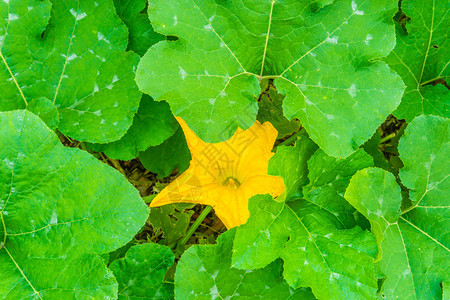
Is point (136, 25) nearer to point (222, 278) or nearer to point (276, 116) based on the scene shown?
point (276, 116)

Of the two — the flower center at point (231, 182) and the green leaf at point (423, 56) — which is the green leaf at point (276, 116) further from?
the green leaf at point (423, 56)

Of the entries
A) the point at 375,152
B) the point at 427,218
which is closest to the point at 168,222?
the point at 375,152

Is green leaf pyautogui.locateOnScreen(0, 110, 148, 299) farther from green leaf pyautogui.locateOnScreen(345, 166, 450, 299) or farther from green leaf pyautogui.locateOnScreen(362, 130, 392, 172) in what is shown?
green leaf pyautogui.locateOnScreen(362, 130, 392, 172)

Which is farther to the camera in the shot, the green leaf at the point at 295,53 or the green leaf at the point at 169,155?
the green leaf at the point at 169,155

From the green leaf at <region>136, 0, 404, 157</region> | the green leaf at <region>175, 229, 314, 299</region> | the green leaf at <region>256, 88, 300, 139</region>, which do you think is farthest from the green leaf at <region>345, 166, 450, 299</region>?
the green leaf at <region>256, 88, 300, 139</region>

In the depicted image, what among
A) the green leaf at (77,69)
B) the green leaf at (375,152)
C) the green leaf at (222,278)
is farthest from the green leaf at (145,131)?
the green leaf at (375,152)

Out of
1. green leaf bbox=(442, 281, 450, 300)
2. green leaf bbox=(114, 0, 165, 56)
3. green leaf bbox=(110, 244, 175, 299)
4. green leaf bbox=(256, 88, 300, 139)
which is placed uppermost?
green leaf bbox=(114, 0, 165, 56)
